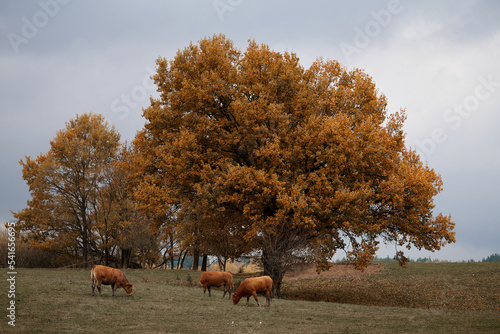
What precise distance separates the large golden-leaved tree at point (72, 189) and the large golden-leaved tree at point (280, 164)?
546 inches

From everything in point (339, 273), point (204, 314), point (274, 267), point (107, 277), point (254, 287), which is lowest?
point (204, 314)

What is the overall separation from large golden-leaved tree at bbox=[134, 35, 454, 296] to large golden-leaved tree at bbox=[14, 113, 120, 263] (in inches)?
546

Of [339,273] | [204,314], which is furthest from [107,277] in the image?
[339,273]

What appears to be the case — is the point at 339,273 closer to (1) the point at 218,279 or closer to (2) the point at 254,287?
(1) the point at 218,279

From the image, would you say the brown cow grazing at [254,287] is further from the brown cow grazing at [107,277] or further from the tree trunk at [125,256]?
the tree trunk at [125,256]

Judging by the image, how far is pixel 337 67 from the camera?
3372 cm

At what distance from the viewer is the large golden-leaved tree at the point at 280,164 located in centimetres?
2652

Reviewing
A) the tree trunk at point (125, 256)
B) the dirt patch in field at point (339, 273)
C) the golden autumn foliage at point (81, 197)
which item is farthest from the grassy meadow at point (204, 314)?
the tree trunk at point (125, 256)

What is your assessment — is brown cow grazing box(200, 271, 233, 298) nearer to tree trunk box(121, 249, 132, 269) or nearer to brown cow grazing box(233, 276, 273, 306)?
brown cow grazing box(233, 276, 273, 306)

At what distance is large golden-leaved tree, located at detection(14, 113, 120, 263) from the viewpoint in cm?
4325

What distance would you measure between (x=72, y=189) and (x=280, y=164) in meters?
24.5

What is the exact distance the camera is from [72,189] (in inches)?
1698

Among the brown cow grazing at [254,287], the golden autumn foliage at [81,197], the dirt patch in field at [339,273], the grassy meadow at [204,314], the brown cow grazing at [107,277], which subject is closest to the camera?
the grassy meadow at [204,314]

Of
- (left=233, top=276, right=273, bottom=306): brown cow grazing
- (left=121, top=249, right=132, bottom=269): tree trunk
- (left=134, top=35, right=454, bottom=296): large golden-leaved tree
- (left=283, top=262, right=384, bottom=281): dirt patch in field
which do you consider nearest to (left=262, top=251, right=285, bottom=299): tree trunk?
(left=134, top=35, right=454, bottom=296): large golden-leaved tree
